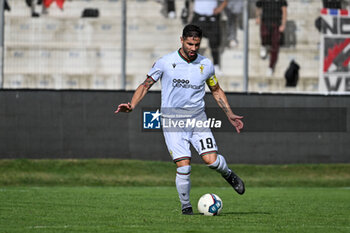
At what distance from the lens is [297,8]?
1770 cm

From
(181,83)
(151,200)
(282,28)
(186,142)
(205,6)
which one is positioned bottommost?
(151,200)

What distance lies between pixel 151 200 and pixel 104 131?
17.5ft

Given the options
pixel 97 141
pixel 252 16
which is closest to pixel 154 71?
pixel 97 141

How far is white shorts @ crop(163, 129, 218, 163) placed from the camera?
9070mm

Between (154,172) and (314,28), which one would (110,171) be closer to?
(154,172)

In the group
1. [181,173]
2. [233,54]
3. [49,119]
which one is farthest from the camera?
[233,54]

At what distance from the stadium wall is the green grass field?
0.31m

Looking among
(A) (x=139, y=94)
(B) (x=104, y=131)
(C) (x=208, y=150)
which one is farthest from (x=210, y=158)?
(B) (x=104, y=131)

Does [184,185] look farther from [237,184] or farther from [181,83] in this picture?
[181,83]

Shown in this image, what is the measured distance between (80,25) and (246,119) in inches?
184

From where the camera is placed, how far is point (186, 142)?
9.19 metres

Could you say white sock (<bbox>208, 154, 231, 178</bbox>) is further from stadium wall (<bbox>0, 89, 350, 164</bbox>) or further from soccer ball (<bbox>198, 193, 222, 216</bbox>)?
stadium wall (<bbox>0, 89, 350, 164</bbox>)

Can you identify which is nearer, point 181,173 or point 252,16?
point 181,173

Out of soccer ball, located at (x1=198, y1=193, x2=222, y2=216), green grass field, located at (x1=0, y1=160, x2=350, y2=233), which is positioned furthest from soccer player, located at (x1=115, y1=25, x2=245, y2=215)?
green grass field, located at (x1=0, y1=160, x2=350, y2=233)
